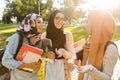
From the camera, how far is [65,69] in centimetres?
522

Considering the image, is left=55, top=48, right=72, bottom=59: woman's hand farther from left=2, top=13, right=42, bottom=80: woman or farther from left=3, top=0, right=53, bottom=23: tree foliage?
left=3, top=0, right=53, bottom=23: tree foliage

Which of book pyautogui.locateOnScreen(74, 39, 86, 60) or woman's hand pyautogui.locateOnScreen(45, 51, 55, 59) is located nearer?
woman's hand pyautogui.locateOnScreen(45, 51, 55, 59)

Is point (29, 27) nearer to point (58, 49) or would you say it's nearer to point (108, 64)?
point (58, 49)

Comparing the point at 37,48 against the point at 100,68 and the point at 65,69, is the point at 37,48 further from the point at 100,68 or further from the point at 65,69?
the point at 100,68

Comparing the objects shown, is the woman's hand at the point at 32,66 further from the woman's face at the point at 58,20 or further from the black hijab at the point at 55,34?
the woman's face at the point at 58,20

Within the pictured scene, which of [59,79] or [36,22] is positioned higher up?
[36,22]

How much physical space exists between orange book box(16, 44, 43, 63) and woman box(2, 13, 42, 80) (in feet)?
0.16

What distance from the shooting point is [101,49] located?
3.25 m

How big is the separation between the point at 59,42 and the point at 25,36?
97 centimetres

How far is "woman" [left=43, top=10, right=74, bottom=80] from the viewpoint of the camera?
5159 millimetres

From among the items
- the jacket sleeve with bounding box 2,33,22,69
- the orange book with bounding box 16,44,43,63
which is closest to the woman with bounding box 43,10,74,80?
the orange book with bounding box 16,44,43,63

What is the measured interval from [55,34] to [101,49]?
2.28 metres

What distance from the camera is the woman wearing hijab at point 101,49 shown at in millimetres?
3205

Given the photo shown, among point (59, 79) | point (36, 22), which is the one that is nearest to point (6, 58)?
point (36, 22)
